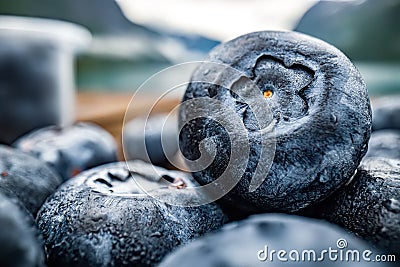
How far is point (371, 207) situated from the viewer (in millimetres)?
566

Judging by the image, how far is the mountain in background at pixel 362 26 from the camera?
7.68ft

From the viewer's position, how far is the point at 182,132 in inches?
25.0

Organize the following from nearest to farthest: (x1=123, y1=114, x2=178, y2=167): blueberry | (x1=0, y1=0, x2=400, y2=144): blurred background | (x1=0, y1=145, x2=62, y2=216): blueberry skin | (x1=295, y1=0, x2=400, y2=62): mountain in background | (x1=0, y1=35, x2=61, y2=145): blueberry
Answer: (x1=0, y1=145, x2=62, y2=216): blueberry skin, (x1=123, y1=114, x2=178, y2=167): blueberry, (x1=0, y1=35, x2=61, y2=145): blueberry, (x1=0, y1=0, x2=400, y2=144): blurred background, (x1=295, y1=0, x2=400, y2=62): mountain in background

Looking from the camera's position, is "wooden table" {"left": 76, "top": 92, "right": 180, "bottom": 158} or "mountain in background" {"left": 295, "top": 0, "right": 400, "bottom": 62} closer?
"wooden table" {"left": 76, "top": 92, "right": 180, "bottom": 158}

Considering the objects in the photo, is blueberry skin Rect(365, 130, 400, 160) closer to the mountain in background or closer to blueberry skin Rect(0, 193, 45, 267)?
blueberry skin Rect(0, 193, 45, 267)

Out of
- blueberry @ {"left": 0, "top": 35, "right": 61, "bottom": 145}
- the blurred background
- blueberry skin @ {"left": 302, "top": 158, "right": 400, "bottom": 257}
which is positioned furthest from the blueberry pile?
the blurred background

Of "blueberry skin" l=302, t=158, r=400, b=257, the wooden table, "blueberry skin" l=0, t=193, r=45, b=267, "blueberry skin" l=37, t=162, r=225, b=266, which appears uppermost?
"blueberry skin" l=302, t=158, r=400, b=257

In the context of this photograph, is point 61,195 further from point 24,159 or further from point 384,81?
point 384,81

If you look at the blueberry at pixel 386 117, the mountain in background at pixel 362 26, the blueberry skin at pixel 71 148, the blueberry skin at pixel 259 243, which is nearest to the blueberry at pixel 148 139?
the blueberry skin at pixel 71 148

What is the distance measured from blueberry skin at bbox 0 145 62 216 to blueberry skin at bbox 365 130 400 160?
51 centimetres

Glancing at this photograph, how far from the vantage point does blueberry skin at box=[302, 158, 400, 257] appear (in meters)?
0.53

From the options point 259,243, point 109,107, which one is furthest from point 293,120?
point 109,107

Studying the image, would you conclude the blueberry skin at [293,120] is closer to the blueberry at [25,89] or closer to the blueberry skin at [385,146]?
the blueberry skin at [385,146]

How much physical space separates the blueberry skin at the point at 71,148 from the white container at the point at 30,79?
0.94ft
